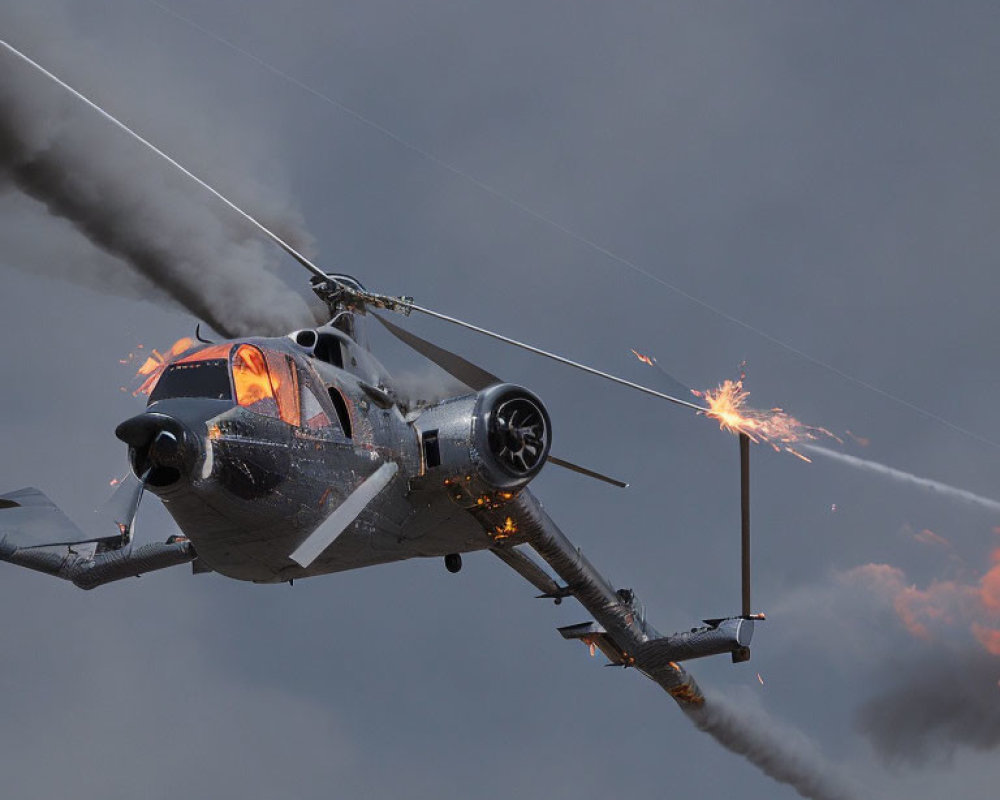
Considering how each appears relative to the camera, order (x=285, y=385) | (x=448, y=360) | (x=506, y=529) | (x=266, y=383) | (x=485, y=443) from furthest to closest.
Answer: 1. (x=506, y=529)
2. (x=448, y=360)
3. (x=485, y=443)
4. (x=285, y=385)
5. (x=266, y=383)

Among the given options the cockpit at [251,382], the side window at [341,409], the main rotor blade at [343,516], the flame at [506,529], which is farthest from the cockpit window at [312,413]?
the flame at [506,529]

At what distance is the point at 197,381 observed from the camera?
18875 mm

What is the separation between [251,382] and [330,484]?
1.76 metres

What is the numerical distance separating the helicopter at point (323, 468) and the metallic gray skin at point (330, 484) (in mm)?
22

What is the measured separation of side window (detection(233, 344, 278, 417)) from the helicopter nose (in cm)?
111

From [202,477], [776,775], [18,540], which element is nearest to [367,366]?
[202,477]

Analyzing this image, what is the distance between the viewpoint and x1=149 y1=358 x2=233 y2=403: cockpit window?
18.8 meters

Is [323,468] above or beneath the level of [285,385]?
beneath

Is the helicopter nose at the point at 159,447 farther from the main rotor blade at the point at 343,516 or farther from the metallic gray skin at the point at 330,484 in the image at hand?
the main rotor blade at the point at 343,516

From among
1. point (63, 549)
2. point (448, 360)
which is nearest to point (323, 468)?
point (448, 360)

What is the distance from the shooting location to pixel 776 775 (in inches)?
1203

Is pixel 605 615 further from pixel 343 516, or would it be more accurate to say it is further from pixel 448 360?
pixel 343 516

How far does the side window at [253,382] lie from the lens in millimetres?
18844

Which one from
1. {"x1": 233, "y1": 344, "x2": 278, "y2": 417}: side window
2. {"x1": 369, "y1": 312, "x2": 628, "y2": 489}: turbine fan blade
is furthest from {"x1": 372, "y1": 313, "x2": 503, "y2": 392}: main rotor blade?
{"x1": 233, "y1": 344, "x2": 278, "y2": 417}: side window
